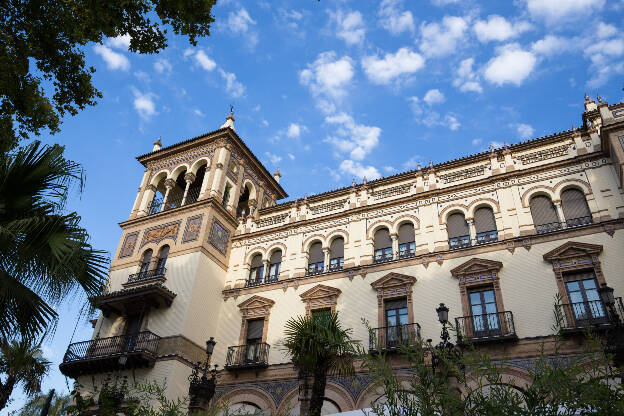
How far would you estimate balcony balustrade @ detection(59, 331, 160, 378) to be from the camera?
1964 cm

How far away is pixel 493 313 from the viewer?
16.2 metres

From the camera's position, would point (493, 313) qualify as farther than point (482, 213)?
No

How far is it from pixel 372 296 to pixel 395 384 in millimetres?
14386

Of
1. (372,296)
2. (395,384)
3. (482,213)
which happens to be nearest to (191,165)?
(372,296)

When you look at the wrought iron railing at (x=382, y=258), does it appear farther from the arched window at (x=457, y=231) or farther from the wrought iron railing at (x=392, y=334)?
the wrought iron railing at (x=392, y=334)

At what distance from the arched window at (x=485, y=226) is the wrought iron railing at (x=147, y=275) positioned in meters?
13.8

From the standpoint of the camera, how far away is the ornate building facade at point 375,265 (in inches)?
662

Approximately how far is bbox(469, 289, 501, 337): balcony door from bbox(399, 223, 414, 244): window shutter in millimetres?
3656

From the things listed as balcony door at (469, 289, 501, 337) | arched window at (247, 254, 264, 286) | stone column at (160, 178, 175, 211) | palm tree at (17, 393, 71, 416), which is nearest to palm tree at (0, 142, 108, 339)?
balcony door at (469, 289, 501, 337)

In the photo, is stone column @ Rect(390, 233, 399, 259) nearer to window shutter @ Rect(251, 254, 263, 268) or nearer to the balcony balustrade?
window shutter @ Rect(251, 254, 263, 268)

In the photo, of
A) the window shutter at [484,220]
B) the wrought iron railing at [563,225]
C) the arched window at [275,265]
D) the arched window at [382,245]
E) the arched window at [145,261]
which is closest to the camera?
the wrought iron railing at [563,225]

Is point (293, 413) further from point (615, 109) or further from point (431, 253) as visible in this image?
point (615, 109)

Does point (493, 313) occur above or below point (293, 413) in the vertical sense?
above

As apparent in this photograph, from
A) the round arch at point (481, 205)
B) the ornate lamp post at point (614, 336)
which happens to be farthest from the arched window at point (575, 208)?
the ornate lamp post at point (614, 336)
